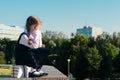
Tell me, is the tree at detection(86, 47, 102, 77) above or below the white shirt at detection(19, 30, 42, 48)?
below

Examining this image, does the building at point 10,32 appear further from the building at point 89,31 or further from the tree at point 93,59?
the tree at point 93,59

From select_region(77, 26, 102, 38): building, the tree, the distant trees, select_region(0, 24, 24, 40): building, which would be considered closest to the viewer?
the tree

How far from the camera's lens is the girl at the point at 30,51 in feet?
18.8

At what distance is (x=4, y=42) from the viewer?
286 feet

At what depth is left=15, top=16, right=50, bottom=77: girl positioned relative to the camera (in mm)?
5719

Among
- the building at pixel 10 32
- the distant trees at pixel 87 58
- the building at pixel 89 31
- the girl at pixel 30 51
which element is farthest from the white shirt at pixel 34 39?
the building at pixel 89 31

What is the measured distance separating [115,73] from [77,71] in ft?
18.9

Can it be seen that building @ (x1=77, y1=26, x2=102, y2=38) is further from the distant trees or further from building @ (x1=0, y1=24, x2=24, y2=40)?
the distant trees

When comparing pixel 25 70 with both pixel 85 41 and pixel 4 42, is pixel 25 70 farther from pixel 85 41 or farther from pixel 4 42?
pixel 4 42

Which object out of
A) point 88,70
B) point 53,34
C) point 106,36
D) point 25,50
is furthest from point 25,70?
point 53,34

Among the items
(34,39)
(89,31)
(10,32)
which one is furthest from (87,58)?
(89,31)

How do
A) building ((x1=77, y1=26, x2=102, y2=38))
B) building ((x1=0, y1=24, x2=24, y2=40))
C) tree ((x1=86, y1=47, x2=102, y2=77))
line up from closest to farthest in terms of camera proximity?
tree ((x1=86, y1=47, x2=102, y2=77))
building ((x1=0, y1=24, x2=24, y2=40))
building ((x1=77, y1=26, x2=102, y2=38))

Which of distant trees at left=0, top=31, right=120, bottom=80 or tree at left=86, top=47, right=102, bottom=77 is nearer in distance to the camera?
tree at left=86, top=47, right=102, bottom=77

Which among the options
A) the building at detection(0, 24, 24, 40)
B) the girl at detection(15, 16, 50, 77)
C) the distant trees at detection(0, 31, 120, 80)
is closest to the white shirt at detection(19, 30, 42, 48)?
the girl at detection(15, 16, 50, 77)
